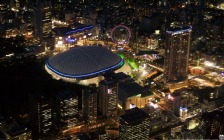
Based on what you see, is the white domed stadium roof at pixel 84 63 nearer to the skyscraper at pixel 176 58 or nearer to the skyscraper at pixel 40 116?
the skyscraper at pixel 176 58

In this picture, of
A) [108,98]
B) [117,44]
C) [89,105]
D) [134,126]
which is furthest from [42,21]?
[134,126]

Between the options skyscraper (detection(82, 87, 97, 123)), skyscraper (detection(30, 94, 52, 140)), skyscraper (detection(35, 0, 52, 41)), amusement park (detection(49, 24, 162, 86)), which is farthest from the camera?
skyscraper (detection(35, 0, 52, 41))

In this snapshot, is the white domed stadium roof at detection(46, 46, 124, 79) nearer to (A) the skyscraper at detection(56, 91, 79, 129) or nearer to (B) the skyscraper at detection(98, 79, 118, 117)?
(B) the skyscraper at detection(98, 79, 118, 117)

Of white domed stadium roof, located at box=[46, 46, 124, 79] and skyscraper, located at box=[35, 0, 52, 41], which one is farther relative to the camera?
skyscraper, located at box=[35, 0, 52, 41]

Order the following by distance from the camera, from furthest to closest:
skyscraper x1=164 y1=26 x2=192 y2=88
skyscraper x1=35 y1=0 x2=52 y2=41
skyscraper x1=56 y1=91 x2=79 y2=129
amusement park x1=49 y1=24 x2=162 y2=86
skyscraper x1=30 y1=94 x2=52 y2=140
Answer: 1. skyscraper x1=35 y1=0 x2=52 y2=41
2. amusement park x1=49 y1=24 x2=162 y2=86
3. skyscraper x1=164 y1=26 x2=192 y2=88
4. skyscraper x1=56 y1=91 x2=79 y2=129
5. skyscraper x1=30 y1=94 x2=52 y2=140

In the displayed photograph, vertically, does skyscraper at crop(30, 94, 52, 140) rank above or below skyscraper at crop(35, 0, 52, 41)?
below

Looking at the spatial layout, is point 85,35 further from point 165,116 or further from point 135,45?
point 165,116

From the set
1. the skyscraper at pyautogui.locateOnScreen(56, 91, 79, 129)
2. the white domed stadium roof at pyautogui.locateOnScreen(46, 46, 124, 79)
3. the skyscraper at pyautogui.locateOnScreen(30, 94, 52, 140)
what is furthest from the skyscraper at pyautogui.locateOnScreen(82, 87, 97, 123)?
the white domed stadium roof at pyautogui.locateOnScreen(46, 46, 124, 79)
